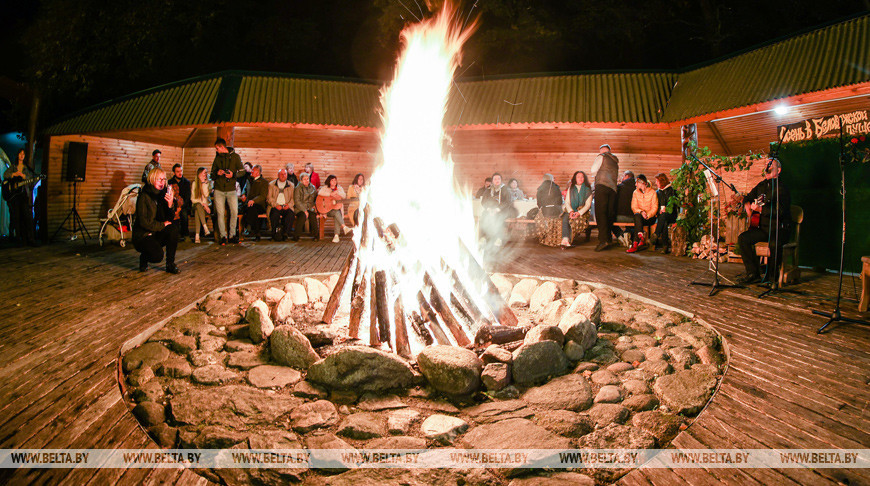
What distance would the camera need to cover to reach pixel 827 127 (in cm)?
838

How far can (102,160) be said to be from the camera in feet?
46.7

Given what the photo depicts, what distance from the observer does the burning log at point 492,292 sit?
17.0 ft

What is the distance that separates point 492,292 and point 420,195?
2.05 metres

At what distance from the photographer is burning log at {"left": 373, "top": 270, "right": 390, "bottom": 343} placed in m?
4.73

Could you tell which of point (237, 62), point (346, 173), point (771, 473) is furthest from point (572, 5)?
point (771, 473)

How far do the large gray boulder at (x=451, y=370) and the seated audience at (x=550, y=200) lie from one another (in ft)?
32.0

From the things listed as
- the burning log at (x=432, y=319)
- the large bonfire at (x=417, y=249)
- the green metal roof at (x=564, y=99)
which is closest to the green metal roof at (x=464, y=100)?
the green metal roof at (x=564, y=99)

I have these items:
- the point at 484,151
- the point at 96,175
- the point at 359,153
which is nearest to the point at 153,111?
the point at 96,175

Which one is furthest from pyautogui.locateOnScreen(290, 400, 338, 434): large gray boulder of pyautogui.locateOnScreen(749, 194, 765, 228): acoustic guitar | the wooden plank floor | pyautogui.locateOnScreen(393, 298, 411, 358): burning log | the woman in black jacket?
pyautogui.locateOnScreen(749, 194, 765, 228): acoustic guitar

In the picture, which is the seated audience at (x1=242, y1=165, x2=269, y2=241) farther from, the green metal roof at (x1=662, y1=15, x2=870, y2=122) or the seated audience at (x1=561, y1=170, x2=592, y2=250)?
the green metal roof at (x1=662, y1=15, x2=870, y2=122)

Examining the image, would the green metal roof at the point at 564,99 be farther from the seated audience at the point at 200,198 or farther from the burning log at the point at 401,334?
the burning log at the point at 401,334

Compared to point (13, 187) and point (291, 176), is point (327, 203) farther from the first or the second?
point (13, 187)

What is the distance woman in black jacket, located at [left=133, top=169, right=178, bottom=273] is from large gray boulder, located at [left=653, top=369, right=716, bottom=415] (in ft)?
24.3

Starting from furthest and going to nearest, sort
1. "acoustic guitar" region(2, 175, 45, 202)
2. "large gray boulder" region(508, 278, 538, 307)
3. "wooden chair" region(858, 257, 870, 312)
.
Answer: "acoustic guitar" region(2, 175, 45, 202)
"large gray boulder" region(508, 278, 538, 307)
"wooden chair" region(858, 257, 870, 312)
